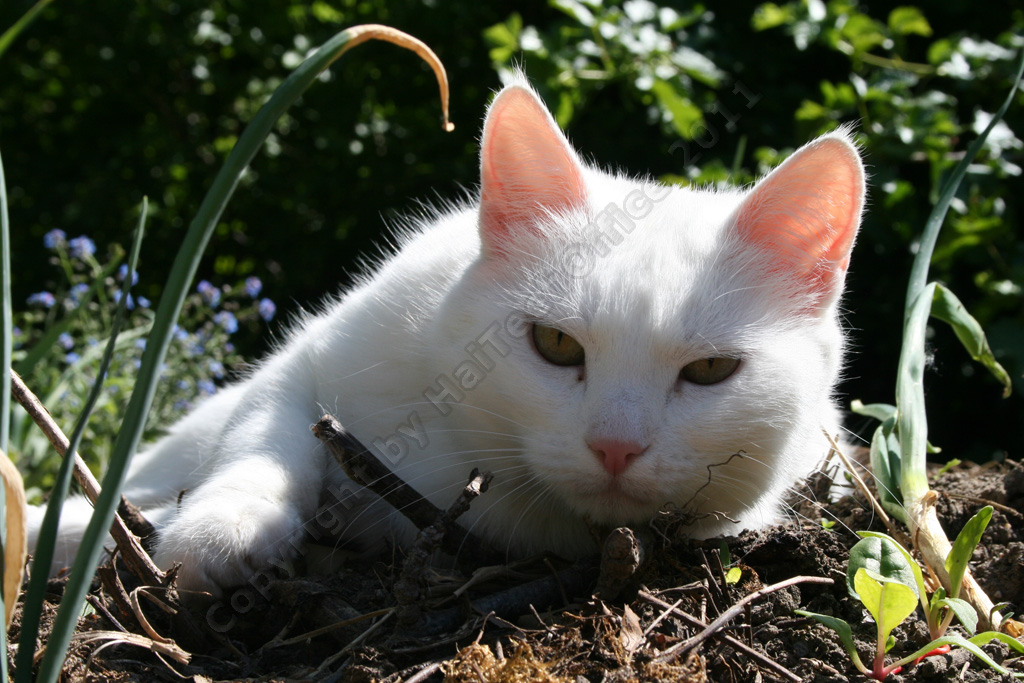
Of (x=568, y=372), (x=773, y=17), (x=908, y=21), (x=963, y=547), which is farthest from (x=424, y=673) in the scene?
(x=908, y=21)

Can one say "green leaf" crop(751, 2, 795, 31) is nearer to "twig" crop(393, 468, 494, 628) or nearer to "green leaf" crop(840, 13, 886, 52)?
"green leaf" crop(840, 13, 886, 52)

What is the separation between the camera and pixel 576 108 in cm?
305

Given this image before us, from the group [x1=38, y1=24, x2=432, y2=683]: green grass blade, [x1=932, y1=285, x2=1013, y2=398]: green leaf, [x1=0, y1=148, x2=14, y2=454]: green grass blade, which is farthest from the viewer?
[x1=932, y1=285, x2=1013, y2=398]: green leaf

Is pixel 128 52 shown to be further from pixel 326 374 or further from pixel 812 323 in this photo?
pixel 812 323

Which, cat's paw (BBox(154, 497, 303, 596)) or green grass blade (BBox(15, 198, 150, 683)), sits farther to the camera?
cat's paw (BBox(154, 497, 303, 596))

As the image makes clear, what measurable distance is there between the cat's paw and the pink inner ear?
995 mm

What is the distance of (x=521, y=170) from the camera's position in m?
1.61

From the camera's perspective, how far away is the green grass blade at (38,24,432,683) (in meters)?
0.83

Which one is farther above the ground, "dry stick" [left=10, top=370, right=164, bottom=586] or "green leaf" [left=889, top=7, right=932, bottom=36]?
"dry stick" [left=10, top=370, right=164, bottom=586]

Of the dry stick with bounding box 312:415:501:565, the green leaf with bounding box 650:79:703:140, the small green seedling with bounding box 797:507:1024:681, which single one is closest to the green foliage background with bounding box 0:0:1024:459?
the green leaf with bounding box 650:79:703:140

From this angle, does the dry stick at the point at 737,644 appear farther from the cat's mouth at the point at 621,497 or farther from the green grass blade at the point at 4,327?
the green grass blade at the point at 4,327

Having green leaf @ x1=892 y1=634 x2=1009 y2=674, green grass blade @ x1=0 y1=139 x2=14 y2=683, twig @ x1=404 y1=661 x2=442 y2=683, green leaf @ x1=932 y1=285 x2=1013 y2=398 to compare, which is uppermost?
green grass blade @ x1=0 y1=139 x2=14 y2=683

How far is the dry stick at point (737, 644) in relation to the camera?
1.19m

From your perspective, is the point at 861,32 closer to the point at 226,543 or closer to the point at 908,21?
the point at 908,21
